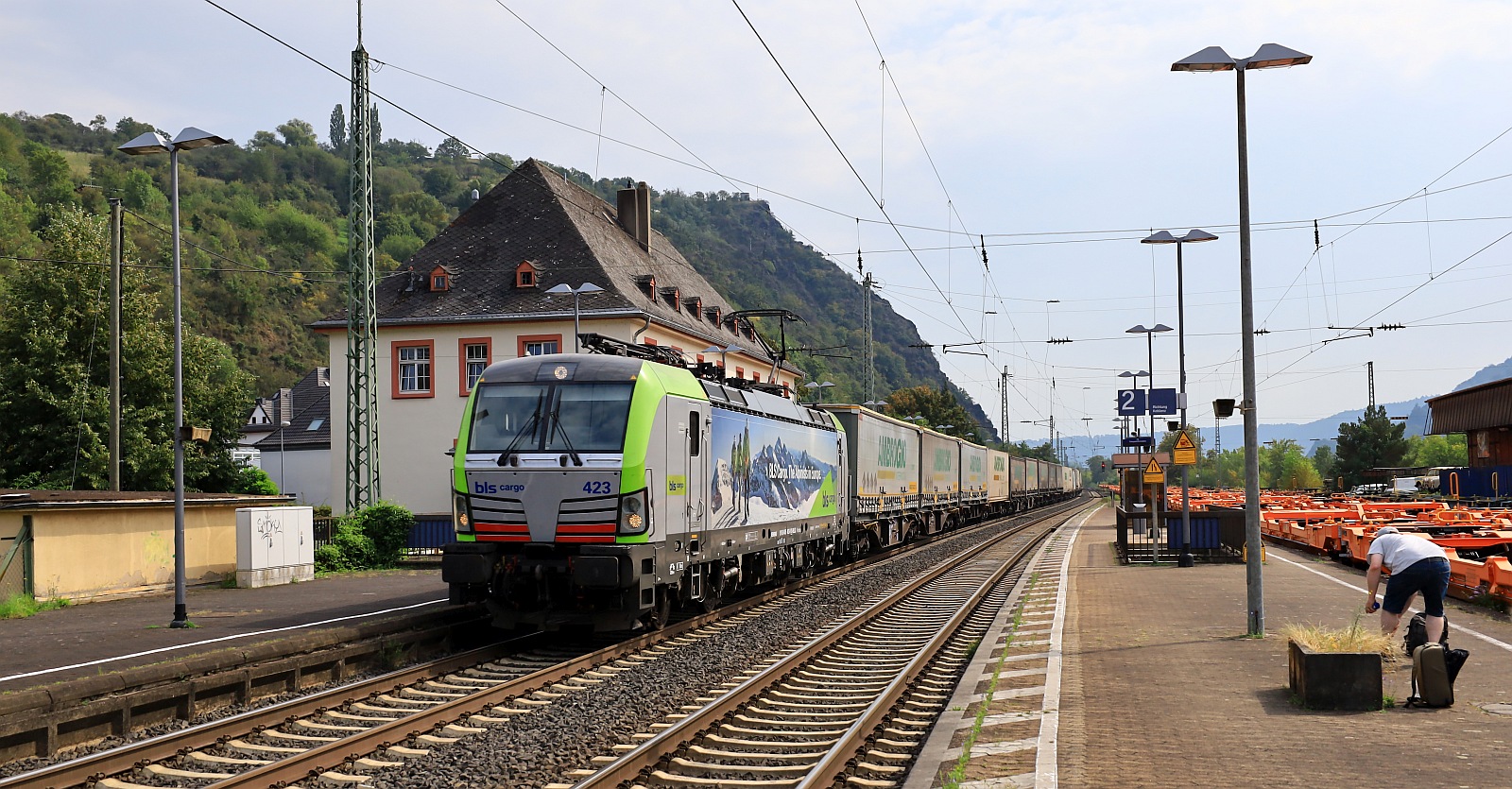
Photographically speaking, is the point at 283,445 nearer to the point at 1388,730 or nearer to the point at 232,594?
the point at 232,594

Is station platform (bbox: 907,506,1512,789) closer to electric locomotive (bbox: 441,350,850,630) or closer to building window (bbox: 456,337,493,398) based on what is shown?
electric locomotive (bbox: 441,350,850,630)

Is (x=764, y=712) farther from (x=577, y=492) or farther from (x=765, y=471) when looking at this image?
(x=765, y=471)

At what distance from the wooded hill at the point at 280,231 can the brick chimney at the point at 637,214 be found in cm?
963

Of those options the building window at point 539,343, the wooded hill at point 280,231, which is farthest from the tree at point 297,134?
the building window at point 539,343

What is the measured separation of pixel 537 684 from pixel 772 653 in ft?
10.4

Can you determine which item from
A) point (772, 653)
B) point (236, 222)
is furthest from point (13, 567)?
point (236, 222)

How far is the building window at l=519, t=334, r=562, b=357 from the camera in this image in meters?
39.7

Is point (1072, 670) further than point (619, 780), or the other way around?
point (1072, 670)

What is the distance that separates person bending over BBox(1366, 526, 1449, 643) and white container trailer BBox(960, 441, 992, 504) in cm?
3494

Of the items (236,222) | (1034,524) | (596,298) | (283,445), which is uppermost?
(236,222)

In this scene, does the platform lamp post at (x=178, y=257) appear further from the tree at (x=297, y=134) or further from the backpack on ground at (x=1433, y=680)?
the tree at (x=297, y=134)

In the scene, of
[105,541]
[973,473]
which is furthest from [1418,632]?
[973,473]

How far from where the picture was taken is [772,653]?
13.8m

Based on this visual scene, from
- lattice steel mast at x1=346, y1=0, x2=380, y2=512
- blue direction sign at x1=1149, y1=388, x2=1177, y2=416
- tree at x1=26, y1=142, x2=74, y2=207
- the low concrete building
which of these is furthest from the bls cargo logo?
tree at x1=26, y1=142, x2=74, y2=207
